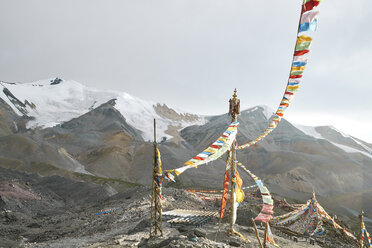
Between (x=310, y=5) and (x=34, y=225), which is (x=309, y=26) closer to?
(x=310, y=5)

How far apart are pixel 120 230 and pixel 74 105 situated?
121m

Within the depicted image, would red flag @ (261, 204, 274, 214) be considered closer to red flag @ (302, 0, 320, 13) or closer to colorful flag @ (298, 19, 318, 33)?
colorful flag @ (298, 19, 318, 33)

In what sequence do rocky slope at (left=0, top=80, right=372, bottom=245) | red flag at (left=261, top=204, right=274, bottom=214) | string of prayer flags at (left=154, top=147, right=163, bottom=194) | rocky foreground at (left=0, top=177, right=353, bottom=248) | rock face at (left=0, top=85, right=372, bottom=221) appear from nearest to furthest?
red flag at (left=261, top=204, right=274, bottom=214) < string of prayer flags at (left=154, top=147, right=163, bottom=194) < rocky foreground at (left=0, top=177, right=353, bottom=248) < rocky slope at (left=0, top=80, right=372, bottom=245) < rock face at (left=0, top=85, right=372, bottom=221)

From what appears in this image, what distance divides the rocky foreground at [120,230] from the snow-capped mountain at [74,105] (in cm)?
6819

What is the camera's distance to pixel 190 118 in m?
150

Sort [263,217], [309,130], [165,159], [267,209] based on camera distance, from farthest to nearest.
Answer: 1. [309,130]
2. [165,159]
3. [267,209]
4. [263,217]

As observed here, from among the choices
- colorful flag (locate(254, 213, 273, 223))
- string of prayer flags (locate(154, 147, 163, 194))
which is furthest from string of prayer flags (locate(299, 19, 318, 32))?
string of prayer flags (locate(154, 147, 163, 194))

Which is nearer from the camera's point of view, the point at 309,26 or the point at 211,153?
the point at 309,26

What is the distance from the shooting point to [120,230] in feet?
45.2

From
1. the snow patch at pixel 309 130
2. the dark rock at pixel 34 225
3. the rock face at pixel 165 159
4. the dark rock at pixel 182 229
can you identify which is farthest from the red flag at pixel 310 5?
the snow patch at pixel 309 130

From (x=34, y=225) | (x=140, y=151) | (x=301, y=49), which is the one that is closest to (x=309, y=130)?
(x=140, y=151)

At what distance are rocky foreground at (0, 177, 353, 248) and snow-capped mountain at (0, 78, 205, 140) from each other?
6819 centimetres

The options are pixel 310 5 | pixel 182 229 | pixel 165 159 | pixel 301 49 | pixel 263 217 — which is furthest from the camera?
pixel 165 159

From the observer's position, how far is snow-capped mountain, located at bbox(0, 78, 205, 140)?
3621 inches
